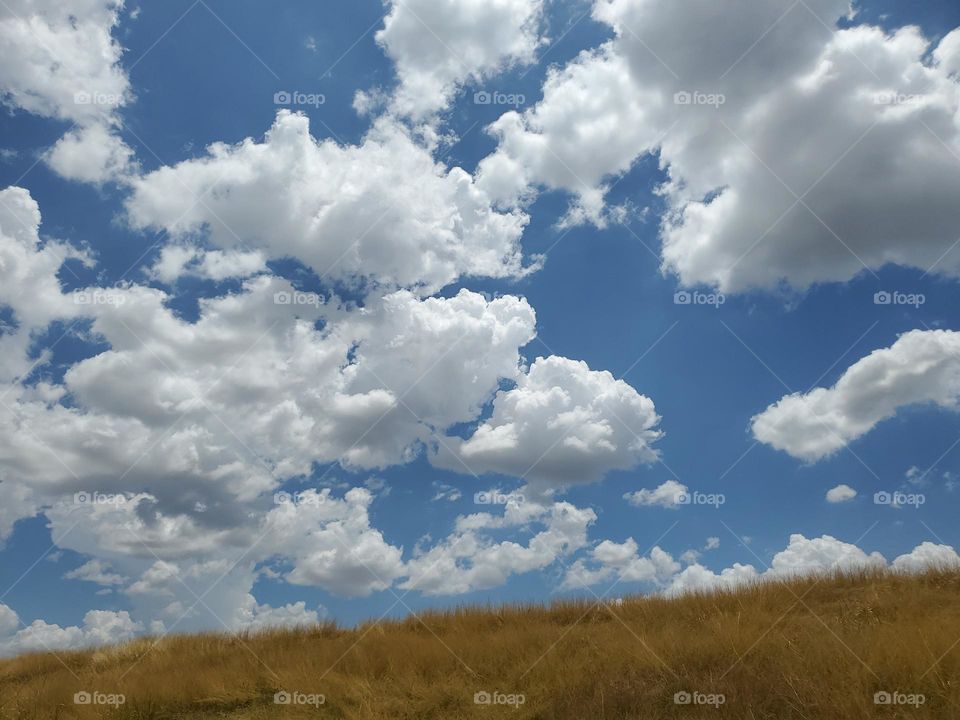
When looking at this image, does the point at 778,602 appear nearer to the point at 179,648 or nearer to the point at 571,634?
the point at 571,634

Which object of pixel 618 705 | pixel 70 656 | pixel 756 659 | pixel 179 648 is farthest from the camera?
pixel 70 656

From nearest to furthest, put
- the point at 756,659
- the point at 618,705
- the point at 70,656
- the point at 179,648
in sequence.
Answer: the point at 618,705
the point at 756,659
the point at 179,648
the point at 70,656

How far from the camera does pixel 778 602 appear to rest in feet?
48.4

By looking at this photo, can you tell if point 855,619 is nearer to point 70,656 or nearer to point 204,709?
point 204,709

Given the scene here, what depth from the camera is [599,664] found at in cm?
1114

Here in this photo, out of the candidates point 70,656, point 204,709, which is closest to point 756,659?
point 204,709

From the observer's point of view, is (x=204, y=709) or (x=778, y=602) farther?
(x=778, y=602)

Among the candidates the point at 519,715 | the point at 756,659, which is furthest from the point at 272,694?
the point at 756,659

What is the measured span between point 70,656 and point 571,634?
14535 millimetres

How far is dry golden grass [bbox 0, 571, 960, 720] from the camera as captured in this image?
920 centimetres

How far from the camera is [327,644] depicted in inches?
625

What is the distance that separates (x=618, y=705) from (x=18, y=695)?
12372 mm

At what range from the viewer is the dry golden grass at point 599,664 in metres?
9.20

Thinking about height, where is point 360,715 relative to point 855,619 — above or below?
below
